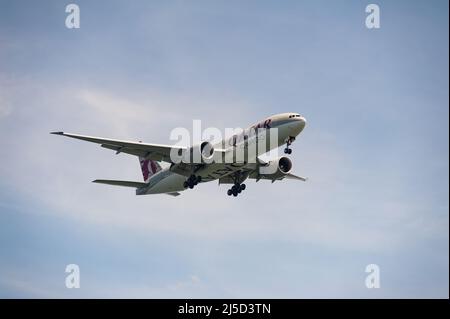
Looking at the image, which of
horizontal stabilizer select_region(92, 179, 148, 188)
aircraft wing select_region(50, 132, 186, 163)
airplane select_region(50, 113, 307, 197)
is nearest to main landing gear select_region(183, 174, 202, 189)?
airplane select_region(50, 113, 307, 197)

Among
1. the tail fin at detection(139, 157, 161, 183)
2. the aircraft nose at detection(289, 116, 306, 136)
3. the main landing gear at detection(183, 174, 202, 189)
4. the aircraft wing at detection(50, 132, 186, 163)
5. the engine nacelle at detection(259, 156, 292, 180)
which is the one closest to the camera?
the aircraft nose at detection(289, 116, 306, 136)

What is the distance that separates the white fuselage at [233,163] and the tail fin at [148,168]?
145 centimetres

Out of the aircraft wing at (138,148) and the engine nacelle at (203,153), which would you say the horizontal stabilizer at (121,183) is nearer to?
the aircraft wing at (138,148)

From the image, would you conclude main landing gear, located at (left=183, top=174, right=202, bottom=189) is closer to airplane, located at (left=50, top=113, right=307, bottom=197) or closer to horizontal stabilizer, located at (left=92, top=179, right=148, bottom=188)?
airplane, located at (left=50, top=113, right=307, bottom=197)

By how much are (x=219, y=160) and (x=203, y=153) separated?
4.76 ft

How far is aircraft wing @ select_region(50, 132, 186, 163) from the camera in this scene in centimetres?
5638

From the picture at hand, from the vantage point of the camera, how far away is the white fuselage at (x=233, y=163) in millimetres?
55406

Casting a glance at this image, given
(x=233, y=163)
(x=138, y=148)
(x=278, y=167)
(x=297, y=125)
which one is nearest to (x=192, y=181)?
(x=233, y=163)

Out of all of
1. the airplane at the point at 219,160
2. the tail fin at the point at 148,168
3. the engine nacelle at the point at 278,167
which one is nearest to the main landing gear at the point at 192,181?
the airplane at the point at 219,160

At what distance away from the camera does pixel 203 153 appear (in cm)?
5781

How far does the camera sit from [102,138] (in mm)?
56031
